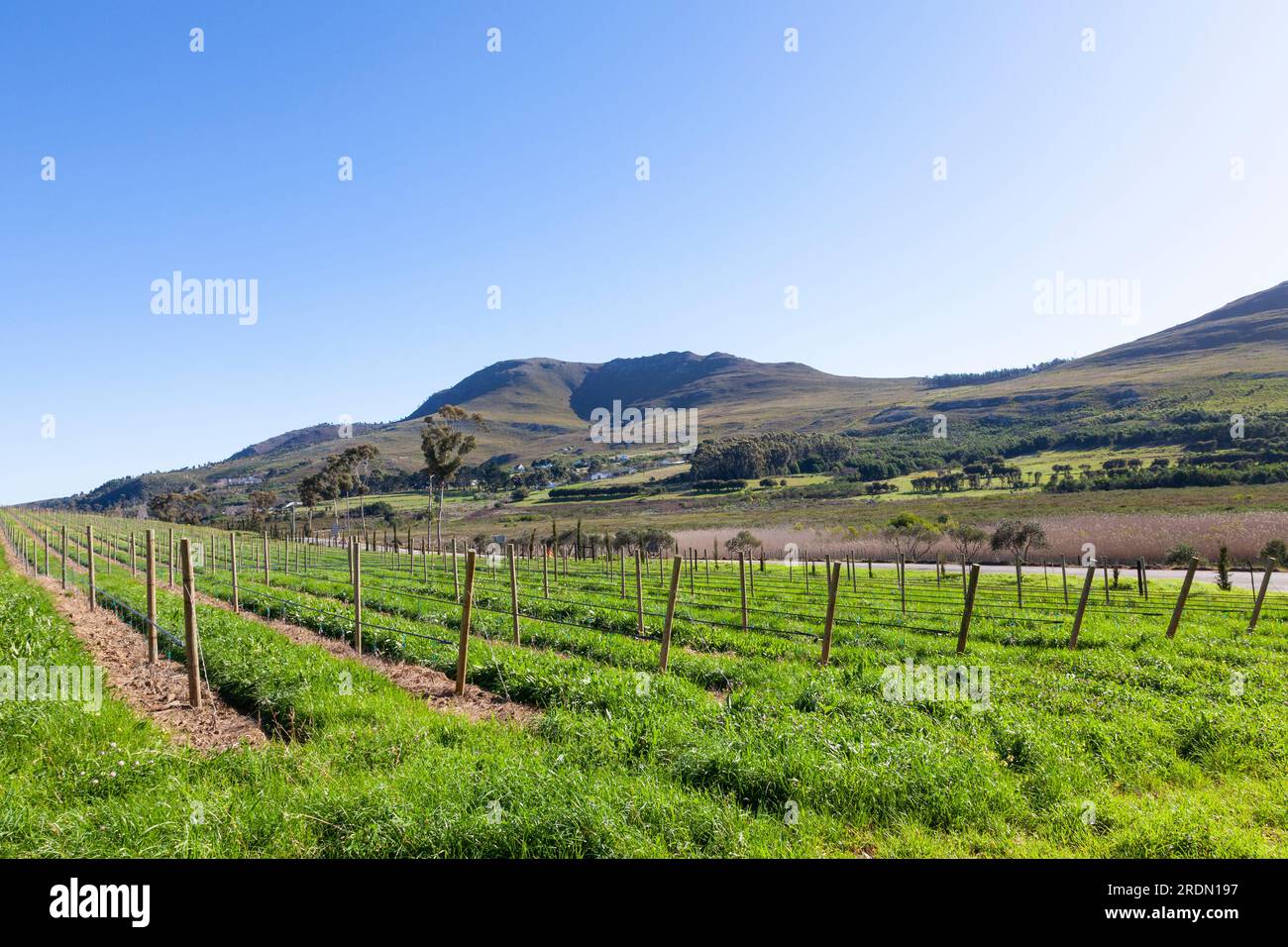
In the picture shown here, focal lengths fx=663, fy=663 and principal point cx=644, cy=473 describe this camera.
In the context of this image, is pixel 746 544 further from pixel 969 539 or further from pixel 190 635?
pixel 190 635

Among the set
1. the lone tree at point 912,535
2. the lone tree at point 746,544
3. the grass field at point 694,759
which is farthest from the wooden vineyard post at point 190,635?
the lone tree at point 912,535

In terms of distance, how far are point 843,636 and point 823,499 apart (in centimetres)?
8547

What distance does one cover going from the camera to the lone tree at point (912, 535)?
53.1 meters

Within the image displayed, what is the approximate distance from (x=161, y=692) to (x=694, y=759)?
829 centimetres

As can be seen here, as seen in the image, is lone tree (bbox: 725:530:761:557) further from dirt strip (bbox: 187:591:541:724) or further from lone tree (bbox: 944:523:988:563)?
dirt strip (bbox: 187:591:541:724)

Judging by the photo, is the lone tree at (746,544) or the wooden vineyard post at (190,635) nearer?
the wooden vineyard post at (190,635)

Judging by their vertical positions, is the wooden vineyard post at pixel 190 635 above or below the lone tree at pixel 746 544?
above

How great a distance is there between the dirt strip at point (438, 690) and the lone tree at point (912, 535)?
151 ft

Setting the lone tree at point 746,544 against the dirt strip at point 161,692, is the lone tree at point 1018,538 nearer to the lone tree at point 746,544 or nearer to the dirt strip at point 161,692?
the lone tree at point 746,544

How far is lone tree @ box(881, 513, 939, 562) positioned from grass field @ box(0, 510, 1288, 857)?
40776 mm

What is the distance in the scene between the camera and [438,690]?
10.4 meters
